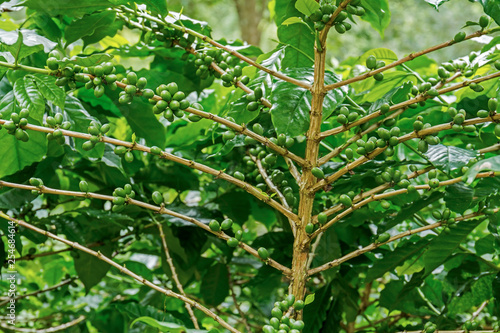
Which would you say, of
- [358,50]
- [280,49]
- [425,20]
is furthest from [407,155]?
[425,20]

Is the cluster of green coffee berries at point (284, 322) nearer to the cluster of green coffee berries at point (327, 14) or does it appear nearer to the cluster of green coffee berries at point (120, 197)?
the cluster of green coffee berries at point (120, 197)

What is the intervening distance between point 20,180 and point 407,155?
2.65ft

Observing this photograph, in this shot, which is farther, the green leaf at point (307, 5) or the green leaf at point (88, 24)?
the green leaf at point (88, 24)

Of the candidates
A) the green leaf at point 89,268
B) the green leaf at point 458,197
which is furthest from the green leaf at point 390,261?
the green leaf at point 89,268

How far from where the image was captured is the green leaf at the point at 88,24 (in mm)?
1026

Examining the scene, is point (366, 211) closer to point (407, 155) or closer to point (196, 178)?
point (407, 155)

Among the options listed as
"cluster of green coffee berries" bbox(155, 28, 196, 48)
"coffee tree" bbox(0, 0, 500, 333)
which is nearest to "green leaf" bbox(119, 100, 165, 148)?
"coffee tree" bbox(0, 0, 500, 333)

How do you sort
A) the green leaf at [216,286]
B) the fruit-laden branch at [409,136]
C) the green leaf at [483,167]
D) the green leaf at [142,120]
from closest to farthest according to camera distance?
the green leaf at [483,167] → the fruit-laden branch at [409,136] → the green leaf at [142,120] → the green leaf at [216,286]

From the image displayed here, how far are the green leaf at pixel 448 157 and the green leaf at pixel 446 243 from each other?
0.15 metres

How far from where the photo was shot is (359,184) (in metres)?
0.98

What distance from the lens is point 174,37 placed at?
102 centimetres

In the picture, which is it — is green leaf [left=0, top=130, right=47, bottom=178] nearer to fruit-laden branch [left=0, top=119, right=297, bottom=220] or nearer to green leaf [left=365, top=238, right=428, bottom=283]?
fruit-laden branch [left=0, top=119, right=297, bottom=220]

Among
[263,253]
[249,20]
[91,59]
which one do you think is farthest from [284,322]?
[249,20]

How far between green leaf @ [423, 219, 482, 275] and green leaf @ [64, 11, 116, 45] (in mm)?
732
